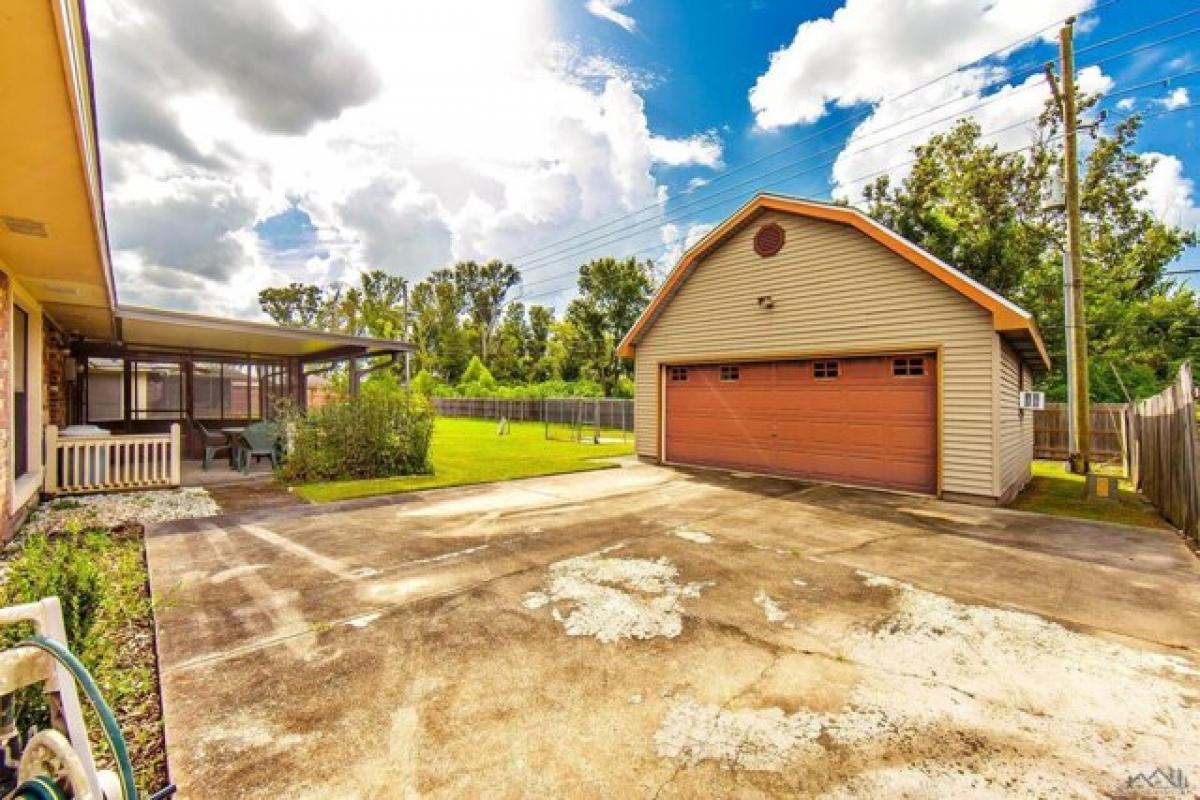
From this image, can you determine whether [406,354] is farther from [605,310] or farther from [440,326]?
[440,326]

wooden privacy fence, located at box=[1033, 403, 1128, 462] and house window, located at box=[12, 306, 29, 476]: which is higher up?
house window, located at box=[12, 306, 29, 476]

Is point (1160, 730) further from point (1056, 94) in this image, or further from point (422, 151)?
point (422, 151)

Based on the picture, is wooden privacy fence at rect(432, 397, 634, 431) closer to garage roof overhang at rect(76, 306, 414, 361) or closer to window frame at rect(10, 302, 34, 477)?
garage roof overhang at rect(76, 306, 414, 361)

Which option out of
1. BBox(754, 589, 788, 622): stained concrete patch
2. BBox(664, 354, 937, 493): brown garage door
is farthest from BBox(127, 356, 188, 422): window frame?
BBox(754, 589, 788, 622): stained concrete patch

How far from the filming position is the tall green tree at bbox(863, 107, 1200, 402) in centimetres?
1812

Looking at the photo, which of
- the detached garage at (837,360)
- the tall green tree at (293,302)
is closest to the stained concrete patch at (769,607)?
the detached garage at (837,360)

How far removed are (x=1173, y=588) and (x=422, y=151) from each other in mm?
16400

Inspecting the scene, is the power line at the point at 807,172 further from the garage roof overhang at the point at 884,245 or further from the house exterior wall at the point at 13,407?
the house exterior wall at the point at 13,407

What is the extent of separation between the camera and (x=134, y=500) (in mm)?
7156

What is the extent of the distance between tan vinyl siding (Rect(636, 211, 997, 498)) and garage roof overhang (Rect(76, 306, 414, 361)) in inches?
239

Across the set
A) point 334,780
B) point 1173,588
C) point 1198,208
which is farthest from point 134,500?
point 1198,208

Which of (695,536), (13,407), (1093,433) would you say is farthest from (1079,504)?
(13,407)

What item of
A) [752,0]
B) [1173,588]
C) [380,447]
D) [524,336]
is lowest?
[1173,588]

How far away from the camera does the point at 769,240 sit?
9555mm
